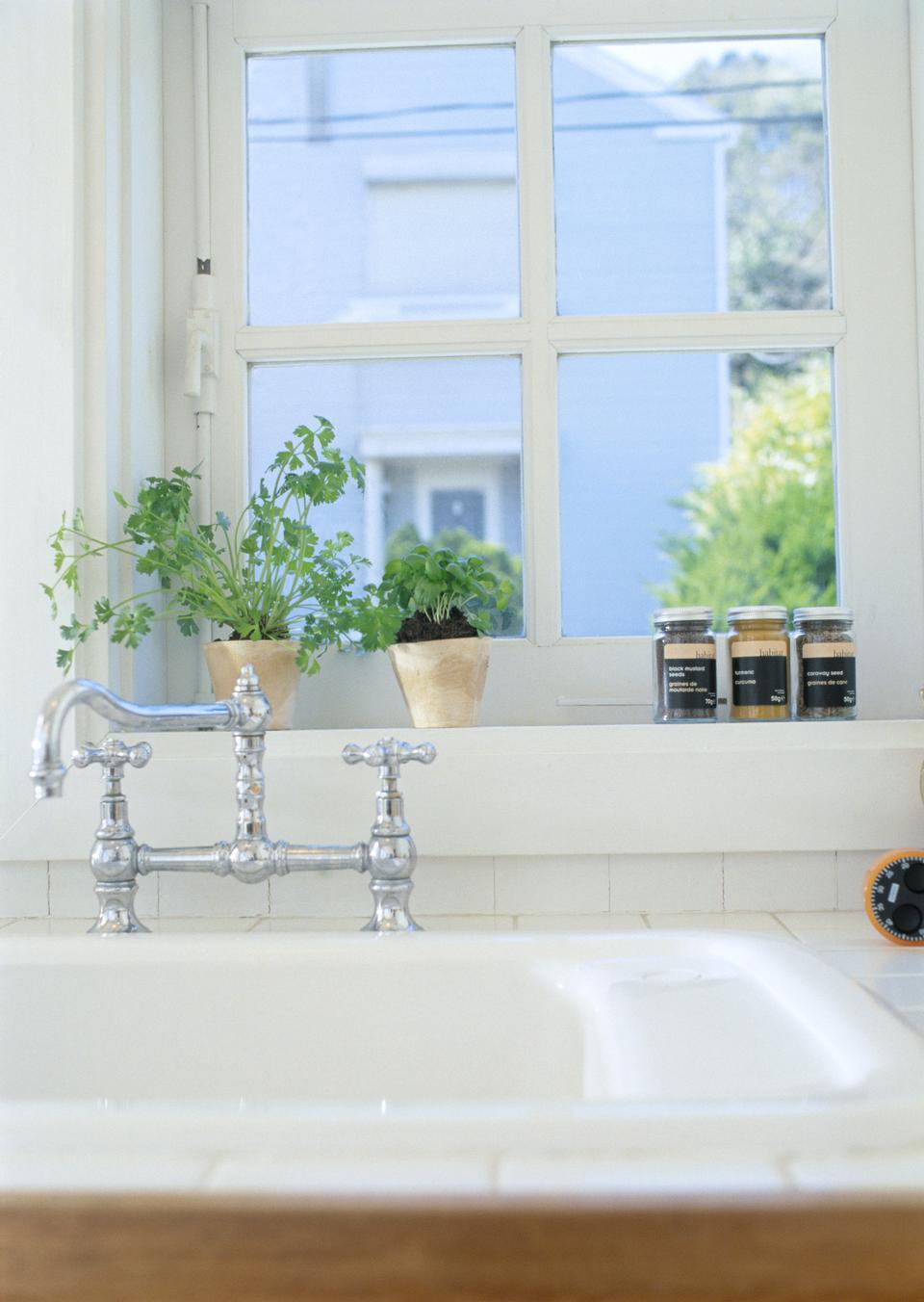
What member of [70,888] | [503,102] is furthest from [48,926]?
[503,102]

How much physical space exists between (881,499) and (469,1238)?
3.87 feet

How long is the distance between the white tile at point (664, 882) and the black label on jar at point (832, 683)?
21cm

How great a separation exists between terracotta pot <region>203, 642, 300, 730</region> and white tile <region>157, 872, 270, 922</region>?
181 millimetres

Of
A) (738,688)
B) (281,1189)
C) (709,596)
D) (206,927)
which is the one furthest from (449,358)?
(281,1189)

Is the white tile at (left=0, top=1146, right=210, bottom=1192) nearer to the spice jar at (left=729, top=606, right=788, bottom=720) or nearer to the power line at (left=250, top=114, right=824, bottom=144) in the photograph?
the spice jar at (left=729, top=606, right=788, bottom=720)

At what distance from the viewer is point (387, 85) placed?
1507 mm

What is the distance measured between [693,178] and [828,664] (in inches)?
26.4

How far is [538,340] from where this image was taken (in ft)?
4.76

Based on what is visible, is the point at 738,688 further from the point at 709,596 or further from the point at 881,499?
the point at 881,499

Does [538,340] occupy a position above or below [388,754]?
above

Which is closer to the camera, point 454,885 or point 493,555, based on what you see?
point 454,885

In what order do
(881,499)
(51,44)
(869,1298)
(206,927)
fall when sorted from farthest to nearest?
(881,499) < (51,44) < (206,927) < (869,1298)

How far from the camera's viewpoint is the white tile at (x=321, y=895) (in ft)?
4.00

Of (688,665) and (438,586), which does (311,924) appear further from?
(688,665)
